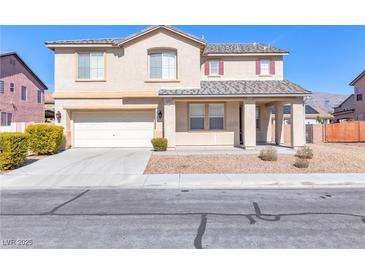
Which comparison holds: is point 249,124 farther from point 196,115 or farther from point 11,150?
point 11,150

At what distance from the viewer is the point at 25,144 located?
12.6 meters

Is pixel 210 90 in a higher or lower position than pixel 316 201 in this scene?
higher

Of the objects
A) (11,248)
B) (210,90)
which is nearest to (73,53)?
(210,90)

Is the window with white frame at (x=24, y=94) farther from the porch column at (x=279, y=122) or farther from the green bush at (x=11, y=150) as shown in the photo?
the porch column at (x=279, y=122)

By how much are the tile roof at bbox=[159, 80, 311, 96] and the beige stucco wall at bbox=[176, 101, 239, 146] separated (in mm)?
1233

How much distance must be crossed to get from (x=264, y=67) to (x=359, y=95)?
19.9m

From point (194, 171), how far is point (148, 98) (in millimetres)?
8295

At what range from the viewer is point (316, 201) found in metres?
7.26

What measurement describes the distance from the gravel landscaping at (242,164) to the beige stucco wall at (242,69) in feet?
26.1

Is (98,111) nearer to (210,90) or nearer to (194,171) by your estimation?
(210,90)

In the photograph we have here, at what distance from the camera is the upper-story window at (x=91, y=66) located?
18.2m

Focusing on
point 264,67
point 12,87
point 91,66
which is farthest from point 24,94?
point 264,67

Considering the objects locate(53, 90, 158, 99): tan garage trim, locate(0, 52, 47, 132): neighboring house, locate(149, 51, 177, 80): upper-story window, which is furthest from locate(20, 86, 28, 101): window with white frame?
locate(149, 51, 177, 80): upper-story window

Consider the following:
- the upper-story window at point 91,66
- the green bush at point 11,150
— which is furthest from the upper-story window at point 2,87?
the green bush at point 11,150
